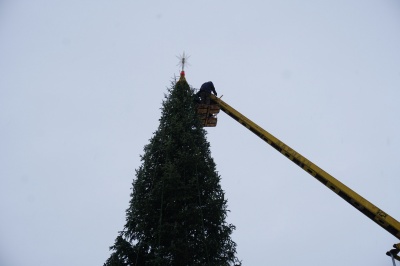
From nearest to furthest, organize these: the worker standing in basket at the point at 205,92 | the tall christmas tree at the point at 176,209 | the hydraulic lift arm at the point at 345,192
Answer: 1. the tall christmas tree at the point at 176,209
2. the hydraulic lift arm at the point at 345,192
3. the worker standing in basket at the point at 205,92

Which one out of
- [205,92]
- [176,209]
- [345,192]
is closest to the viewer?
[176,209]

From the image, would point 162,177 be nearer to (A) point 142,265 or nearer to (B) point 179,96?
(A) point 142,265

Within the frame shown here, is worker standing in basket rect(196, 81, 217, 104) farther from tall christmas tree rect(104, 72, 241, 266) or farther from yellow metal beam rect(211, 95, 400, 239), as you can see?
tall christmas tree rect(104, 72, 241, 266)

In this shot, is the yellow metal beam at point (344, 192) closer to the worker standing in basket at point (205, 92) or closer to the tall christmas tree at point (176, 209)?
the worker standing in basket at point (205, 92)

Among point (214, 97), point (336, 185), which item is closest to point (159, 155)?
point (214, 97)

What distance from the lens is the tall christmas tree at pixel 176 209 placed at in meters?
7.33

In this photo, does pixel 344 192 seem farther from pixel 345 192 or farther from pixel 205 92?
pixel 205 92

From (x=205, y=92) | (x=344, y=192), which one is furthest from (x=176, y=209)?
(x=205, y=92)

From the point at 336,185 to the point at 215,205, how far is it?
5053 millimetres

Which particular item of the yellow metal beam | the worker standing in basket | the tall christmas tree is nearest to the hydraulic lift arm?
the yellow metal beam

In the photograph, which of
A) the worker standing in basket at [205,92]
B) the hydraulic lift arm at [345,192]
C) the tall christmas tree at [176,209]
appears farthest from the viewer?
the worker standing in basket at [205,92]

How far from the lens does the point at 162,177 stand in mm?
8266

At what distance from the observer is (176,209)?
26.7 feet

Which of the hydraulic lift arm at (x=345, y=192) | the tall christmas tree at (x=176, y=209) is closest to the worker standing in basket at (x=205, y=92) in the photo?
the hydraulic lift arm at (x=345, y=192)
